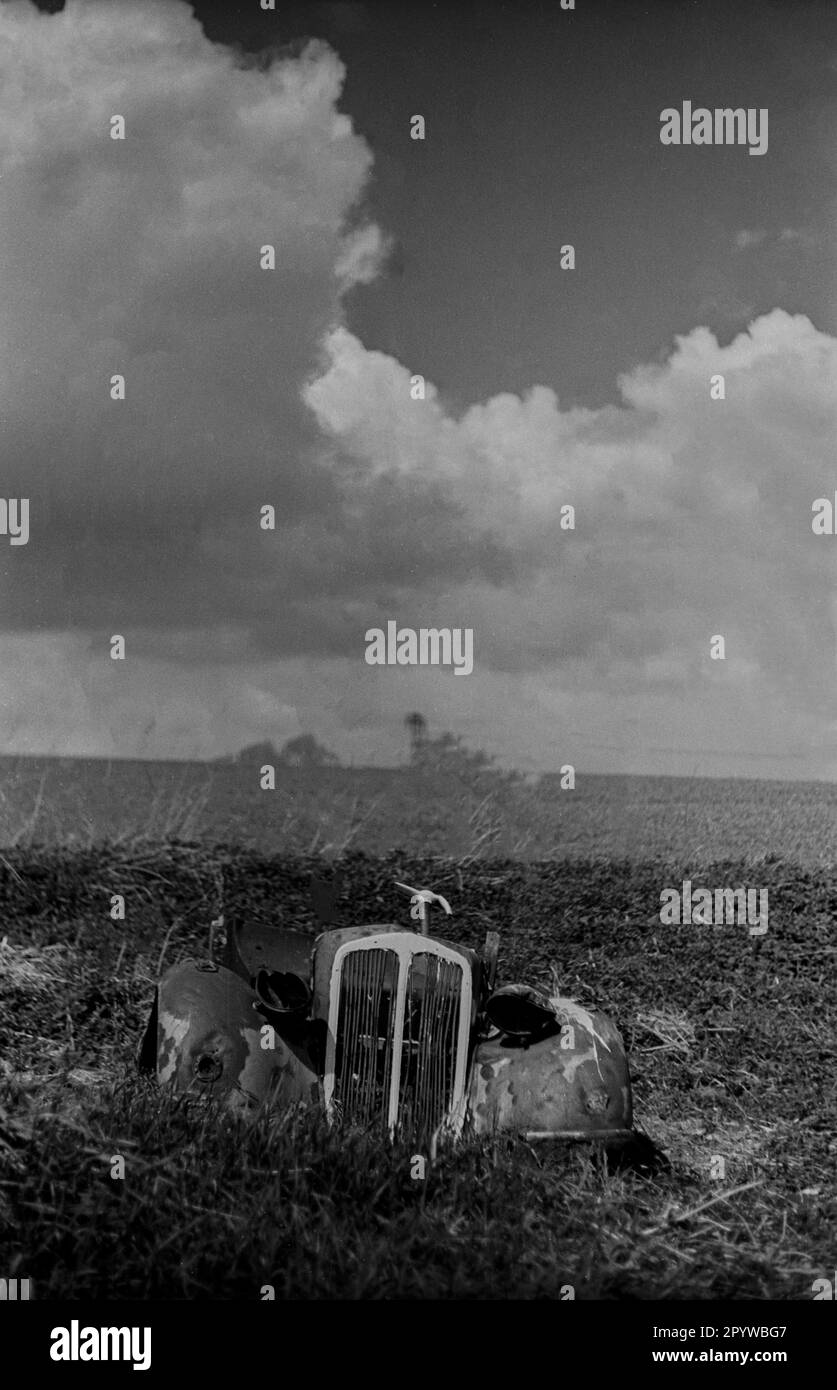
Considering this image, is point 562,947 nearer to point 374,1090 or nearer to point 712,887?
point 712,887

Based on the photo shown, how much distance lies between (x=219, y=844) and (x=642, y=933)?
143 inches

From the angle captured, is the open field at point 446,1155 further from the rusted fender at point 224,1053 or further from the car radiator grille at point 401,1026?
the car radiator grille at point 401,1026

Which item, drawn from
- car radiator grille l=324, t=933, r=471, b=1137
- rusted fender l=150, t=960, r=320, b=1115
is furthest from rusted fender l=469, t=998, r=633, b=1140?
rusted fender l=150, t=960, r=320, b=1115

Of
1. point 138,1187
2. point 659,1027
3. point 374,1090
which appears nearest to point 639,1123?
point 659,1027

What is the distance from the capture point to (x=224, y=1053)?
5793 mm

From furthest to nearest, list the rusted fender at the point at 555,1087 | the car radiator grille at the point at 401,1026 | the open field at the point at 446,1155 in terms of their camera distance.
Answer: the car radiator grille at the point at 401,1026 → the rusted fender at the point at 555,1087 → the open field at the point at 446,1155

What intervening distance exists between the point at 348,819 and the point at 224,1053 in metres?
5.88

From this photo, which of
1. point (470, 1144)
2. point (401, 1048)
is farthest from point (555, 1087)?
point (401, 1048)

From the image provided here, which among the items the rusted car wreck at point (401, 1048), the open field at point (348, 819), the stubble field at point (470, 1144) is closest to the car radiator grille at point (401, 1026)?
the rusted car wreck at point (401, 1048)

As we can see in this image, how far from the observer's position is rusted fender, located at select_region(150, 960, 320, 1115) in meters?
5.73

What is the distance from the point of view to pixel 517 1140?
18.6ft

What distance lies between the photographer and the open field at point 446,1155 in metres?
4.97

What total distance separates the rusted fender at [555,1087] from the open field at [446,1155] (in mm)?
132
